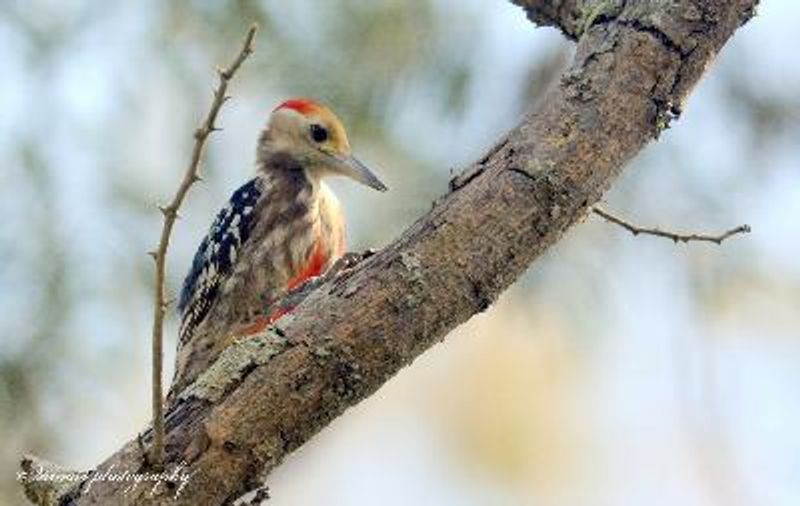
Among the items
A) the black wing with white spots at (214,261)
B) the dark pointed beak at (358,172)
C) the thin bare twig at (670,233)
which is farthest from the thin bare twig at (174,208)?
the black wing with white spots at (214,261)

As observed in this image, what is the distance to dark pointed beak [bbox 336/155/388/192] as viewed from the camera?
2.88 m

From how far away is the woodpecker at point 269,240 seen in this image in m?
3.07

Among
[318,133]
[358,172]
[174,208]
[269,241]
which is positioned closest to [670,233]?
[174,208]

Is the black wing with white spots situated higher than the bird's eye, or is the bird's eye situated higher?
the bird's eye

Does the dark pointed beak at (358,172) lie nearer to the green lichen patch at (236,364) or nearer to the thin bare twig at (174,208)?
the green lichen patch at (236,364)

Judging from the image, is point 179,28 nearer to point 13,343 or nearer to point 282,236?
point 282,236

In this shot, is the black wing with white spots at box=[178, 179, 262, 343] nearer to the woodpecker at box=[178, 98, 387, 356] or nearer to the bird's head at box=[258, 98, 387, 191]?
the woodpecker at box=[178, 98, 387, 356]

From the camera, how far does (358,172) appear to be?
3043 mm

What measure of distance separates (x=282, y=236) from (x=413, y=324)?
1.46 m

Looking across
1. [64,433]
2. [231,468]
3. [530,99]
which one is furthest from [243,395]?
[530,99]

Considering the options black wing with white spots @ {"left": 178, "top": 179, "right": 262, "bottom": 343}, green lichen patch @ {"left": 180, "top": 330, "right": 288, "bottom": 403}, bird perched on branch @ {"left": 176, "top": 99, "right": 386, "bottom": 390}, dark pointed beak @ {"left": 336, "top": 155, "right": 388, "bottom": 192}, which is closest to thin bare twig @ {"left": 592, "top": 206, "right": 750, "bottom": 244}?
green lichen patch @ {"left": 180, "top": 330, "right": 288, "bottom": 403}

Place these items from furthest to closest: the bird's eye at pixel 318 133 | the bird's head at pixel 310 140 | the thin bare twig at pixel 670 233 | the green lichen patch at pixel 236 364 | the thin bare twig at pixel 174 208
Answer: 1. the bird's eye at pixel 318 133
2. the bird's head at pixel 310 140
3. the thin bare twig at pixel 670 233
4. the green lichen patch at pixel 236 364
5. the thin bare twig at pixel 174 208

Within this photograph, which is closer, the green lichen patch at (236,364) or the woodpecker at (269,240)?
the green lichen patch at (236,364)

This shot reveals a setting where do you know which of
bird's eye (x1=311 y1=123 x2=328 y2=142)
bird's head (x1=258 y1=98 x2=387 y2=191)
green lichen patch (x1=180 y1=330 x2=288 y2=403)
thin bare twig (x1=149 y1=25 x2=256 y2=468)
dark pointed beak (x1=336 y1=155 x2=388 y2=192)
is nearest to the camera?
thin bare twig (x1=149 y1=25 x2=256 y2=468)
